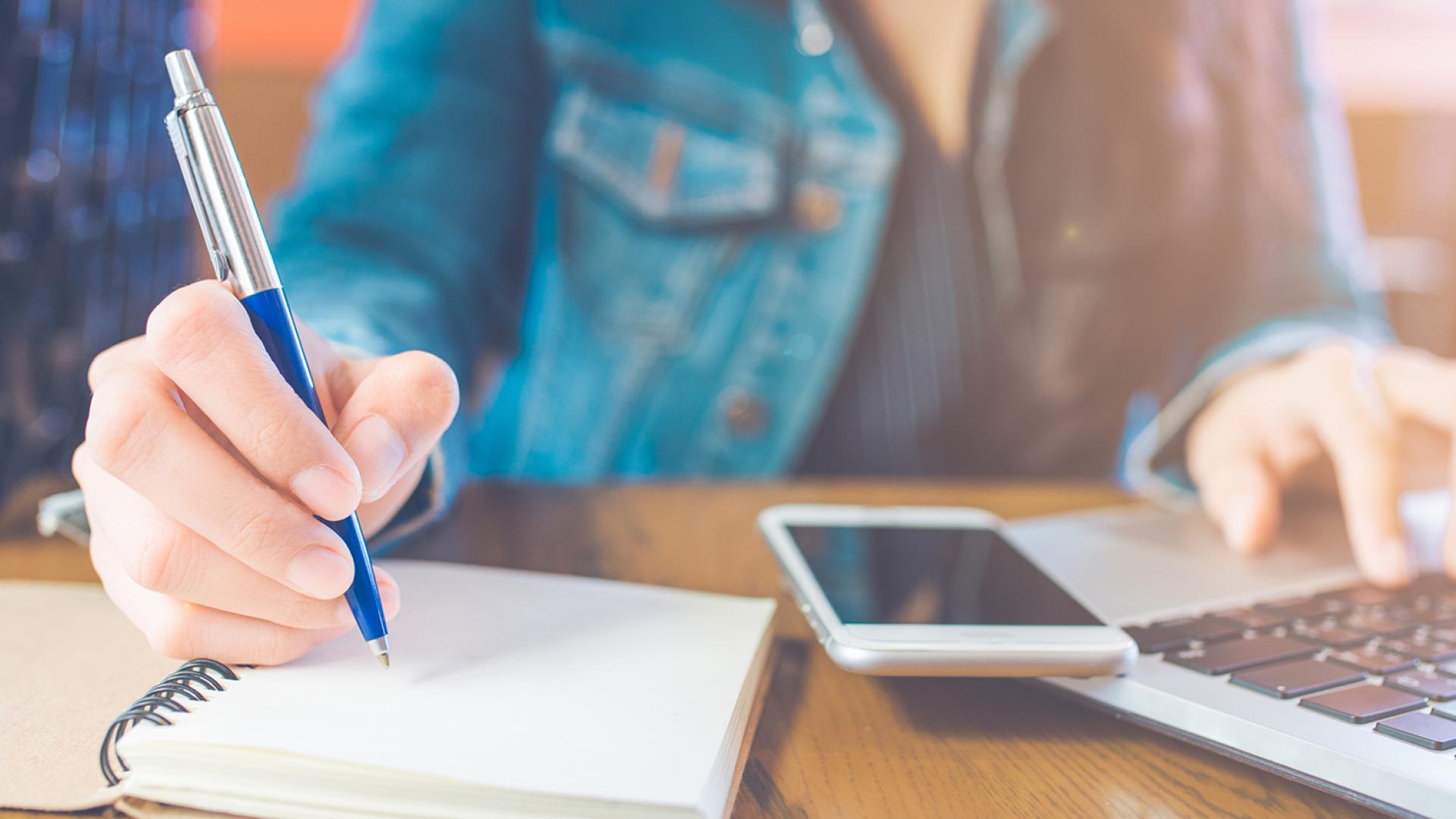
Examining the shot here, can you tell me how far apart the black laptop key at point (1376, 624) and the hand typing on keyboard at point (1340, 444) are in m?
0.05

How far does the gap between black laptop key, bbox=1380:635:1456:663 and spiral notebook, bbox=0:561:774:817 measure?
208mm

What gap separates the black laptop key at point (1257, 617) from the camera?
1.05ft

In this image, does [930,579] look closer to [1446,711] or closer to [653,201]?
[1446,711]

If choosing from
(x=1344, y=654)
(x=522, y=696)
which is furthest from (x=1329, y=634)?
(x=522, y=696)

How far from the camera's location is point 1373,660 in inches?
11.4

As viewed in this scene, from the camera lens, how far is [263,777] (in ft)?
0.69

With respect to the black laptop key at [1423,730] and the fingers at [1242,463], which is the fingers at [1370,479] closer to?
the fingers at [1242,463]

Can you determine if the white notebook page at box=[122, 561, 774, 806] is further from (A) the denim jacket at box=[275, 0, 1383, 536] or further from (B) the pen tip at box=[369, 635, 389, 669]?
(A) the denim jacket at box=[275, 0, 1383, 536]

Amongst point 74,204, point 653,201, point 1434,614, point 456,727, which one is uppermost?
point 74,204

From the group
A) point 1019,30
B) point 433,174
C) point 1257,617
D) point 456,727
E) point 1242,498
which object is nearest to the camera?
point 456,727

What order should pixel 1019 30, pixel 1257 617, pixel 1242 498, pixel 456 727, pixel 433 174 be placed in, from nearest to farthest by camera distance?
pixel 456 727, pixel 1257 617, pixel 1242 498, pixel 433 174, pixel 1019 30

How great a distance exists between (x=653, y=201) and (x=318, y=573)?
52 cm

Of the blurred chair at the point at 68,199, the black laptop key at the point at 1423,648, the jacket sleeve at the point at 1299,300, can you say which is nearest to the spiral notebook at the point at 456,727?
the black laptop key at the point at 1423,648

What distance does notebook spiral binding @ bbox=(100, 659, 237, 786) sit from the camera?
0.22 metres
